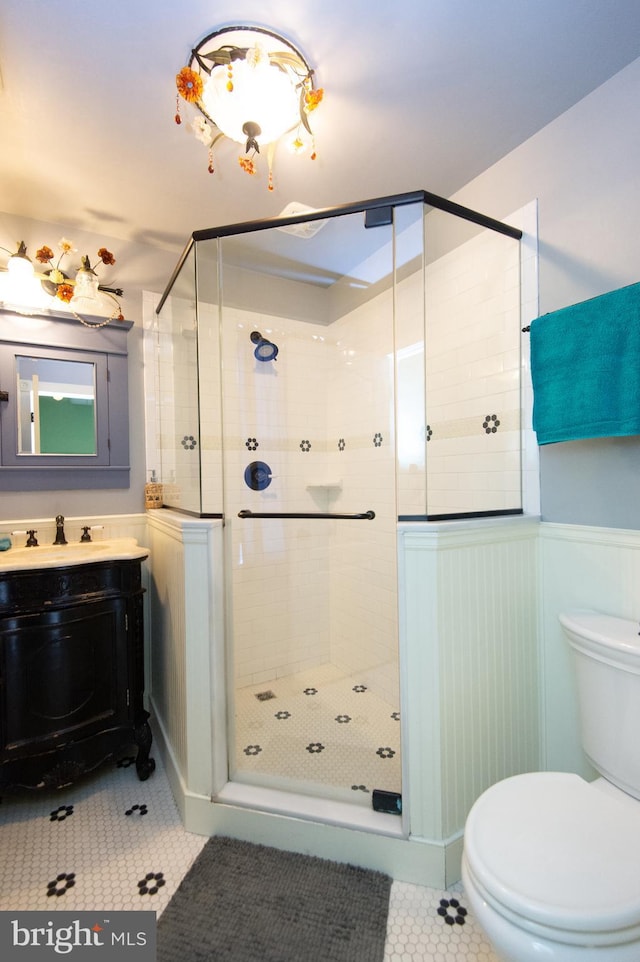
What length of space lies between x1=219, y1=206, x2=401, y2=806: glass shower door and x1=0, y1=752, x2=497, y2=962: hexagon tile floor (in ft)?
1.11

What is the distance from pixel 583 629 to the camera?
1.18 metres

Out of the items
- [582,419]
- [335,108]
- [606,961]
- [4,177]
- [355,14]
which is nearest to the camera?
[606,961]

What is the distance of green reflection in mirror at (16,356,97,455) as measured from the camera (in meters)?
1.85

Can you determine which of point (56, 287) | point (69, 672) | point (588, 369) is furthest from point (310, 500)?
point (56, 287)

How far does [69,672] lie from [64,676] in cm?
2

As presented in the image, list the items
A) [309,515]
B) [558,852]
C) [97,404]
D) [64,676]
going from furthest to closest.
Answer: [309,515], [97,404], [64,676], [558,852]

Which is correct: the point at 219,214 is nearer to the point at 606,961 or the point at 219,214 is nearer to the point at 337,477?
the point at 337,477

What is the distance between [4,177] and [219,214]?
0.82m

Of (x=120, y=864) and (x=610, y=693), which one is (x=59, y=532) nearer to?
(x=120, y=864)

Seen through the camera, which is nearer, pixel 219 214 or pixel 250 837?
pixel 250 837

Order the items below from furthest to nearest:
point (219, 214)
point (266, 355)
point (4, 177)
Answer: point (266, 355) → point (219, 214) → point (4, 177)

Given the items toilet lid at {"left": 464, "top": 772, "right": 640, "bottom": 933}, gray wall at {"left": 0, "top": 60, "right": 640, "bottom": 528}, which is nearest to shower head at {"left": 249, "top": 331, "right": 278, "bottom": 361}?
gray wall at {"left": 0, "top": 60, "right": 640, "bottom": 528}

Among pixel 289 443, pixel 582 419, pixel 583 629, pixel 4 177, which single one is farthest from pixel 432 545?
pixel 4 177

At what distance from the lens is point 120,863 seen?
4.35ft
